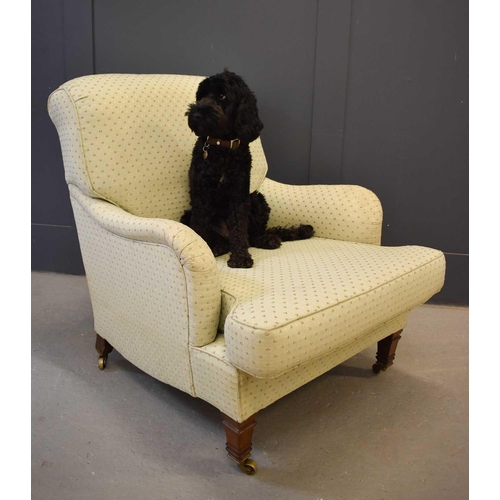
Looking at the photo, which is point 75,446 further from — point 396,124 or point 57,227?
point 396,124

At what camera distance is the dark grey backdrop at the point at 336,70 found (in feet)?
7.92

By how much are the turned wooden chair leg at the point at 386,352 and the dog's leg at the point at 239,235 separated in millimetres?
693

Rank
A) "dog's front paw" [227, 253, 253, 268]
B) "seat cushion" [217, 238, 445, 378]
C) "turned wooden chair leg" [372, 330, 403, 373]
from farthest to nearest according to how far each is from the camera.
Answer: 1. "turned wooden chair leg" [372, 330, 403, 373]
2. "dog's front paw" [227, 253, 253, 268]
3. "seat cushion" [217, 238, 445, 378]

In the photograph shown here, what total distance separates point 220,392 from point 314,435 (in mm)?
426

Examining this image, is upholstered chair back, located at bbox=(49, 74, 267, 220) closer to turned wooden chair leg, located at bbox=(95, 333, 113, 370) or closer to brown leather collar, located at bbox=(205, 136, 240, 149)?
brown leather collar, located at bbox=(205, 136, 240, 149)

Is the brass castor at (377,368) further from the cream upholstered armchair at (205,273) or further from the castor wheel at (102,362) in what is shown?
the castor wheel at (102,362)

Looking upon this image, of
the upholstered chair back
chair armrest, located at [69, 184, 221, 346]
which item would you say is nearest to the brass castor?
chair armrest, located at [69, 184, 221, 346]

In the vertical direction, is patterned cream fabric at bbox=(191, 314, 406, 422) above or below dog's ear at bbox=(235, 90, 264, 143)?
below

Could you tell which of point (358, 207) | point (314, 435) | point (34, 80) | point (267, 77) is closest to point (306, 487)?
point (314, 435)

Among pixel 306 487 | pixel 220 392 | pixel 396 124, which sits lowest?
pixel 306 487

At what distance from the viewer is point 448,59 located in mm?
2428

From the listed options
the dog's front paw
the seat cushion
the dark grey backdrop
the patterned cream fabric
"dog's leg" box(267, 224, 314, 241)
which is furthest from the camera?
the dark grey backdrop

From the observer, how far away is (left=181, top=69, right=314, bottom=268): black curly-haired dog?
1715mm

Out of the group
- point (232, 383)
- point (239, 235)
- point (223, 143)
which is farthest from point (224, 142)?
point (232, 383)
